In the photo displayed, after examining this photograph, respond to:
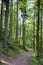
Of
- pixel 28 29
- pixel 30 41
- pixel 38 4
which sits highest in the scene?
pixel 38 4

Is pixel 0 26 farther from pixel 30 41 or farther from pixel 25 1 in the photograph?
pixel 30 41

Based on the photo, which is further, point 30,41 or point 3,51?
point 30,41

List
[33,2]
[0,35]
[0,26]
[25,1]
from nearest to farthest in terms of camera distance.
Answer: [25,1]
[33,2]
[0,35]
[0,26]

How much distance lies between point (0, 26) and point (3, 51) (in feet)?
28.4

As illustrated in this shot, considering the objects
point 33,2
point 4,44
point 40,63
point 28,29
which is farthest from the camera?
point 28,29

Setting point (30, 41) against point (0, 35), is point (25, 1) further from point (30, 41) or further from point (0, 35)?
point (30, 41)

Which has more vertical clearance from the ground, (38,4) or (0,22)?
(38,4)

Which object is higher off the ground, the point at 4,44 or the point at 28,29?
the point at 4,44

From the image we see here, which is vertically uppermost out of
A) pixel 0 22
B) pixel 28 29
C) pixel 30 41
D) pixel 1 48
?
pixel 0 22

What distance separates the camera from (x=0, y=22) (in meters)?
29.0

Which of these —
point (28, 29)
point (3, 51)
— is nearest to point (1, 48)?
point (3, 51)

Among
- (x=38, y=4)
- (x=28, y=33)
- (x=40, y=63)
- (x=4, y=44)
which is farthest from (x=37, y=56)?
(x=28, y=33)

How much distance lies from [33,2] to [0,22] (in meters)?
11.4

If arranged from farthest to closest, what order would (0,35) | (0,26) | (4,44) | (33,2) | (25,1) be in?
(0,26)
(0,35)
(4,44)
(33,2)
(25,1)
